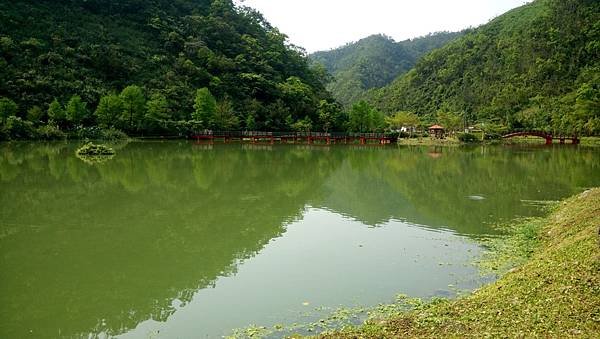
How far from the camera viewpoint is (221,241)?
45.0ft

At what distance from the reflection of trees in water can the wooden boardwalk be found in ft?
91.9

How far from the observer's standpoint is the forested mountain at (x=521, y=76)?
78.9 meters

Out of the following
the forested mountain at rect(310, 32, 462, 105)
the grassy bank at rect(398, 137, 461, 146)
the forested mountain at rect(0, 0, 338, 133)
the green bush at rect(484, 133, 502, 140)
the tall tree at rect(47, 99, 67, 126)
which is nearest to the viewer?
the tall tree at rect(47, 99, 67, 126)

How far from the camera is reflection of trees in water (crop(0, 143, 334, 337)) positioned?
8.87 m

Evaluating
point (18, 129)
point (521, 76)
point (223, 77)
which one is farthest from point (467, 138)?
point (18, 129)

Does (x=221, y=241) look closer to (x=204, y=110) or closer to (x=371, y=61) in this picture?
(x=204, y=110)

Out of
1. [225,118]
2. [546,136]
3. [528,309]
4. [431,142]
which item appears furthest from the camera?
[431,142]

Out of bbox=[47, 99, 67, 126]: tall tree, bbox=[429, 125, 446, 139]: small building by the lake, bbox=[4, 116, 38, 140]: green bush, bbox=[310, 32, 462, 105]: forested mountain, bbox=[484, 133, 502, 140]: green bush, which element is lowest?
bbox=[484, 133, 502, 140]: green bush

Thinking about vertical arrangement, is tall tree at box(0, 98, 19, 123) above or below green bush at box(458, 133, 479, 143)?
above


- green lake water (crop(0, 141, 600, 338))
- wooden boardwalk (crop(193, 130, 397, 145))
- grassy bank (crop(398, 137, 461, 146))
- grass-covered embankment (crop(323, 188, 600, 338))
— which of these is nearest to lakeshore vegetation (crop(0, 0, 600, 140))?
wooden boardwalk (crop(193, 130, 397, 145))

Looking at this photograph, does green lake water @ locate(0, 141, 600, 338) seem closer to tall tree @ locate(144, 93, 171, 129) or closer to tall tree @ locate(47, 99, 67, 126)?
tall tree @ locate(47, 99, 67, 126)

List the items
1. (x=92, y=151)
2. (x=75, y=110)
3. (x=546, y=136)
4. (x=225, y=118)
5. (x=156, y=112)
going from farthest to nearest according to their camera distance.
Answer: (x=546, y=136)
(x=225, y=118)
(x=156, y=112)
(x=75, y=110)
(x=92, y=151)

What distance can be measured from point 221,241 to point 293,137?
4860cm

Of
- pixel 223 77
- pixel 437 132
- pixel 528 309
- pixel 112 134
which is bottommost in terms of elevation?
pixel 528 309
